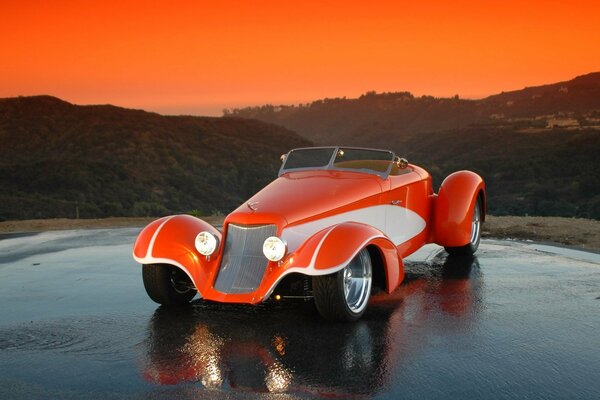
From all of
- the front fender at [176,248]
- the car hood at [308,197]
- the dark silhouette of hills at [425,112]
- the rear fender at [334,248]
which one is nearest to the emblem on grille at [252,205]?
the car hood at [308,197]

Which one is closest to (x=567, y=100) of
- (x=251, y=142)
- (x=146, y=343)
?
(x=251, y=142)

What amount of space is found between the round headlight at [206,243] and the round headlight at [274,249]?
722 mm

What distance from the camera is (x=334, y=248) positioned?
6559 mm

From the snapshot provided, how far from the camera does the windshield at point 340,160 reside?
8.70m

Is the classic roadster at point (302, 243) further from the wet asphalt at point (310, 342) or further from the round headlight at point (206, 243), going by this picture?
the wet asphalt at point (310, 342)

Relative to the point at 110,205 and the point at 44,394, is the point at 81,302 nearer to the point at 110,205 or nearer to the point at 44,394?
the point at 44,394

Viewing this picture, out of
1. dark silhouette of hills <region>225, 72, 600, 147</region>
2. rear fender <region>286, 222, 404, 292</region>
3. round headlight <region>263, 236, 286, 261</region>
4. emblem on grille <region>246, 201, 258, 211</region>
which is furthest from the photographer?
dark silhouette of hills <region>225, 72, 600, 147</region>

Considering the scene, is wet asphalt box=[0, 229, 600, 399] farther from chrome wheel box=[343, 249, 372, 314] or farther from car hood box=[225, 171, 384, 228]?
car hood box=[225, 171, 384, 228]

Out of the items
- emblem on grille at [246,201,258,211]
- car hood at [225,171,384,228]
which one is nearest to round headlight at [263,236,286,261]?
car hood at [225,171,384,228]

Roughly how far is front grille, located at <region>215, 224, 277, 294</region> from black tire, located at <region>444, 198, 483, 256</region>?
4426 mm

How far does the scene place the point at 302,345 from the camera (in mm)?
6047

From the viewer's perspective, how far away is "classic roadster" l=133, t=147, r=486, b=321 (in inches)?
261

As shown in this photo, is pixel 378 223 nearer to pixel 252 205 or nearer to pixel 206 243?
pixel 252 205

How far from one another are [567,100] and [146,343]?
349ft
